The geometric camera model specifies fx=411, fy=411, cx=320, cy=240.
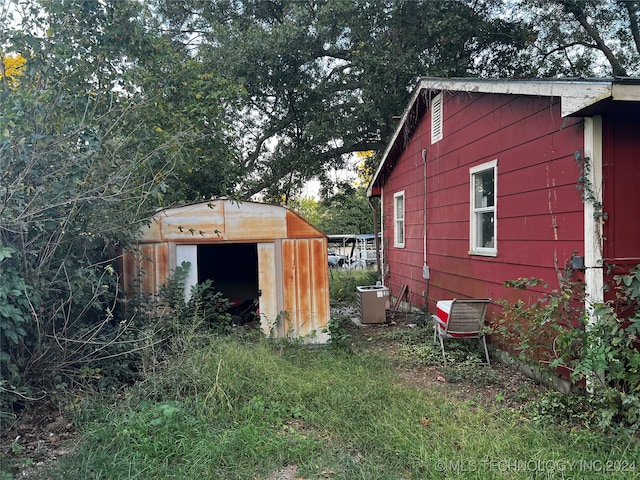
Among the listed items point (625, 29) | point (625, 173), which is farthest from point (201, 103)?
point (625, 29)

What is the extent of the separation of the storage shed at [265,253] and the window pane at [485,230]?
229 cm

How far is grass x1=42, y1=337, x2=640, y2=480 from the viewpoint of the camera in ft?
9.16

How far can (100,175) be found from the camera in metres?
3.97

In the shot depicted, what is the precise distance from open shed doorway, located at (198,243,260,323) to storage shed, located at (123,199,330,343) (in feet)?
11.8

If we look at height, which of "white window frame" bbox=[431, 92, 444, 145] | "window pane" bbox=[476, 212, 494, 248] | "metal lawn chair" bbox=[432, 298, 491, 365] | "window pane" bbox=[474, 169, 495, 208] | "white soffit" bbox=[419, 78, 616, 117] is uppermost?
"white window frame" bbox=[431, 92, 444, 145]

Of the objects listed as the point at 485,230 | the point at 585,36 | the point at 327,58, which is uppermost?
the point at 585,36

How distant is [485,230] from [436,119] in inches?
100

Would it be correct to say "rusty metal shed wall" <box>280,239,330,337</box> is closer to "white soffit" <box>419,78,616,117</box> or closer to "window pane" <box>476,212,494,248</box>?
"window pane" <box>476,212,494,248</box>

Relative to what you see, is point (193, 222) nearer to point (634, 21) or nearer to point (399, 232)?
point (399, 232)

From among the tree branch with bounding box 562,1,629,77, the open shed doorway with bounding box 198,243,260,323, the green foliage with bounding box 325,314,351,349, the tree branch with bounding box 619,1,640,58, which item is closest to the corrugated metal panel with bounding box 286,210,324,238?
the green foliage with bounding box 325,314,351,349

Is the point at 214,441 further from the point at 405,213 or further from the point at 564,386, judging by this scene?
the point at 405,213

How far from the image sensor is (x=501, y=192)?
530cm

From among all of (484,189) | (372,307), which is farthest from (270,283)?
(484,189)

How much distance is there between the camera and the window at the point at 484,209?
554cm
